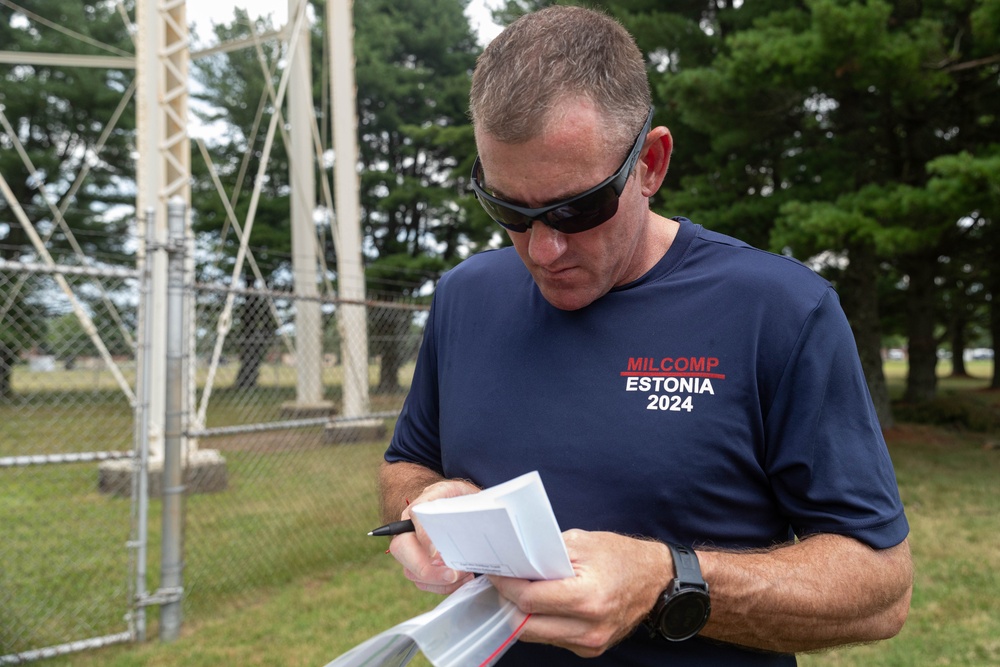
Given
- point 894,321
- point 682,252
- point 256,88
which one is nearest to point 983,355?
point 894,321

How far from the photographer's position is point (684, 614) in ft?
4.05

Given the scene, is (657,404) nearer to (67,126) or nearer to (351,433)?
(351,433)

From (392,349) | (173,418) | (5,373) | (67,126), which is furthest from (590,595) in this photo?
(67,126)

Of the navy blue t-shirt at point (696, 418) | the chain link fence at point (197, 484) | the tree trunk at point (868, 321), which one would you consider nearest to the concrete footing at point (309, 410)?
the chain link fence at point (197, 484)

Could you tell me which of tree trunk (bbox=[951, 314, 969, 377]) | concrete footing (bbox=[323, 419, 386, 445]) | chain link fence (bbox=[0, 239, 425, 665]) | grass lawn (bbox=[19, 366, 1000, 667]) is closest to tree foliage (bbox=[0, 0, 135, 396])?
chain link fence (bbox=[0, 239, 425, 665])

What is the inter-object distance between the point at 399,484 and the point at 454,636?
2.24 ft

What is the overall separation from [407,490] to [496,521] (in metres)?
0.75

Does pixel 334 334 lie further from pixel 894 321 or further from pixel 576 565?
pixel 894 321

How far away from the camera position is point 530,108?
4.47 ft

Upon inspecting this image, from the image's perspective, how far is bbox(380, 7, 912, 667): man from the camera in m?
1.33

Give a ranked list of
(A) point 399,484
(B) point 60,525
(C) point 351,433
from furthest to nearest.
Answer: (C) point 351,433, (B) point 60,525, (A) point 399,484

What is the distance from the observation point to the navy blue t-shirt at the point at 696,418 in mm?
1354

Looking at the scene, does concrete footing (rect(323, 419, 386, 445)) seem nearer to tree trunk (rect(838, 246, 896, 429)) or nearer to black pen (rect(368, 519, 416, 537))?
tree trunk (rect(838, 246, 896, 429))

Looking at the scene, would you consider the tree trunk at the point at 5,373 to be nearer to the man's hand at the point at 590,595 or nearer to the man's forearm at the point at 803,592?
the man's hand at the point at 590,595
